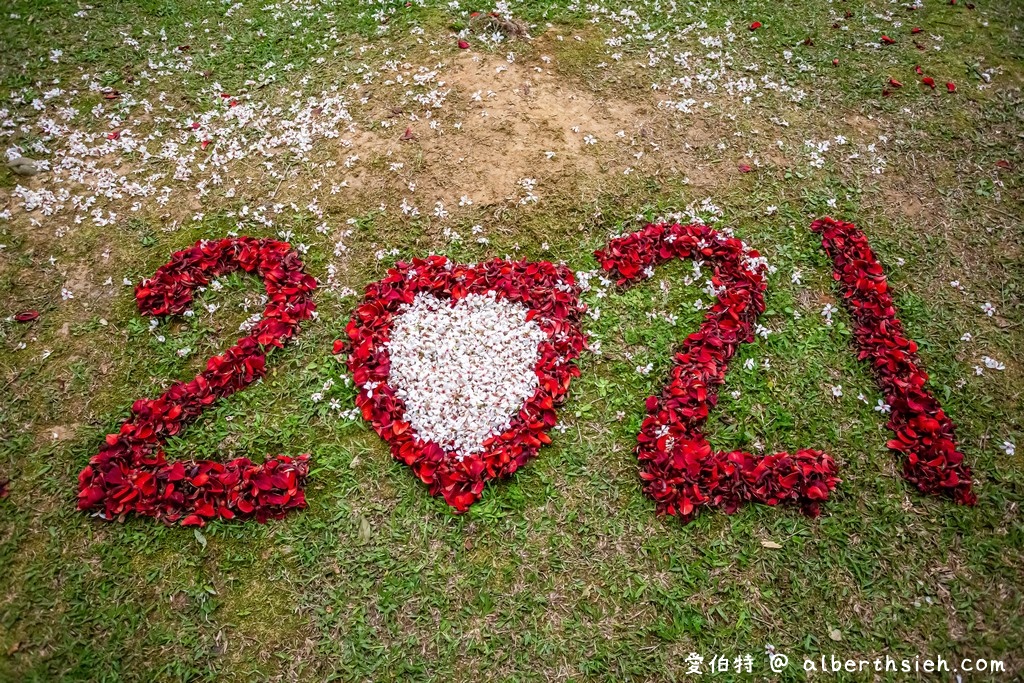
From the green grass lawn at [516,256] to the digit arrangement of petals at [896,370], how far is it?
0.13m

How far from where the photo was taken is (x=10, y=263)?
5.39m

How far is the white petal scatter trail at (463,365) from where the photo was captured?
4438 millimetres

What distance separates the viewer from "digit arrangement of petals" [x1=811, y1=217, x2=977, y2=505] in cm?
425

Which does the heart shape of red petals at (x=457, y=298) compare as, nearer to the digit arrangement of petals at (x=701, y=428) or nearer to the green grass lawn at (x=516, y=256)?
the green grass lawn at (x=516, y=256)

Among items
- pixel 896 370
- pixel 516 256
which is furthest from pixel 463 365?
pixel 896 370

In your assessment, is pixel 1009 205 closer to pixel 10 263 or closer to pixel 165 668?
pixel 165 668

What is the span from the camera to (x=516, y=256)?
5.41m

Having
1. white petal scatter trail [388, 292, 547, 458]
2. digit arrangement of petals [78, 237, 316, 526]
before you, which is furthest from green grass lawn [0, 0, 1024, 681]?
white petal scatter trail [388, 292, 547, 458]

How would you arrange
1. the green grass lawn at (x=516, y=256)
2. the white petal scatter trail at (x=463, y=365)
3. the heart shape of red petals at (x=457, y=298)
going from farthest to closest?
the white petal scatter trail at (x=463, y=365) → the heart shape of red petals at (x=457, y=298) → the green grass lawn at (x=516, y=256)

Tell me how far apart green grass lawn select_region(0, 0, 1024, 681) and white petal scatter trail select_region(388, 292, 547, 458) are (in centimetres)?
42

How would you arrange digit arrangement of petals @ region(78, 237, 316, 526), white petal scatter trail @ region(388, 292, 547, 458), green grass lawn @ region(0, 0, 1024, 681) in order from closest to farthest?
green grass lawn @ region(0, 0, 1024, 681), digit arrangement of petals @ region(78, 237, 316, 526), white petal scatter trail @ region(388, 292, 547, 458)

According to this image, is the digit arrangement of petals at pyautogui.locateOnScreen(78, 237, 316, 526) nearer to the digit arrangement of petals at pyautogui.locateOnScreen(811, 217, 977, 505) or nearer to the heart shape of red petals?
the heart shape of red petals

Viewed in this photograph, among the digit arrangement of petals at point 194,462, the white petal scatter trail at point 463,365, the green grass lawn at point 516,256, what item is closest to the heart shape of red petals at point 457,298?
the white petal scatter trail at point 463,365

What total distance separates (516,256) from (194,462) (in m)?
3.16
